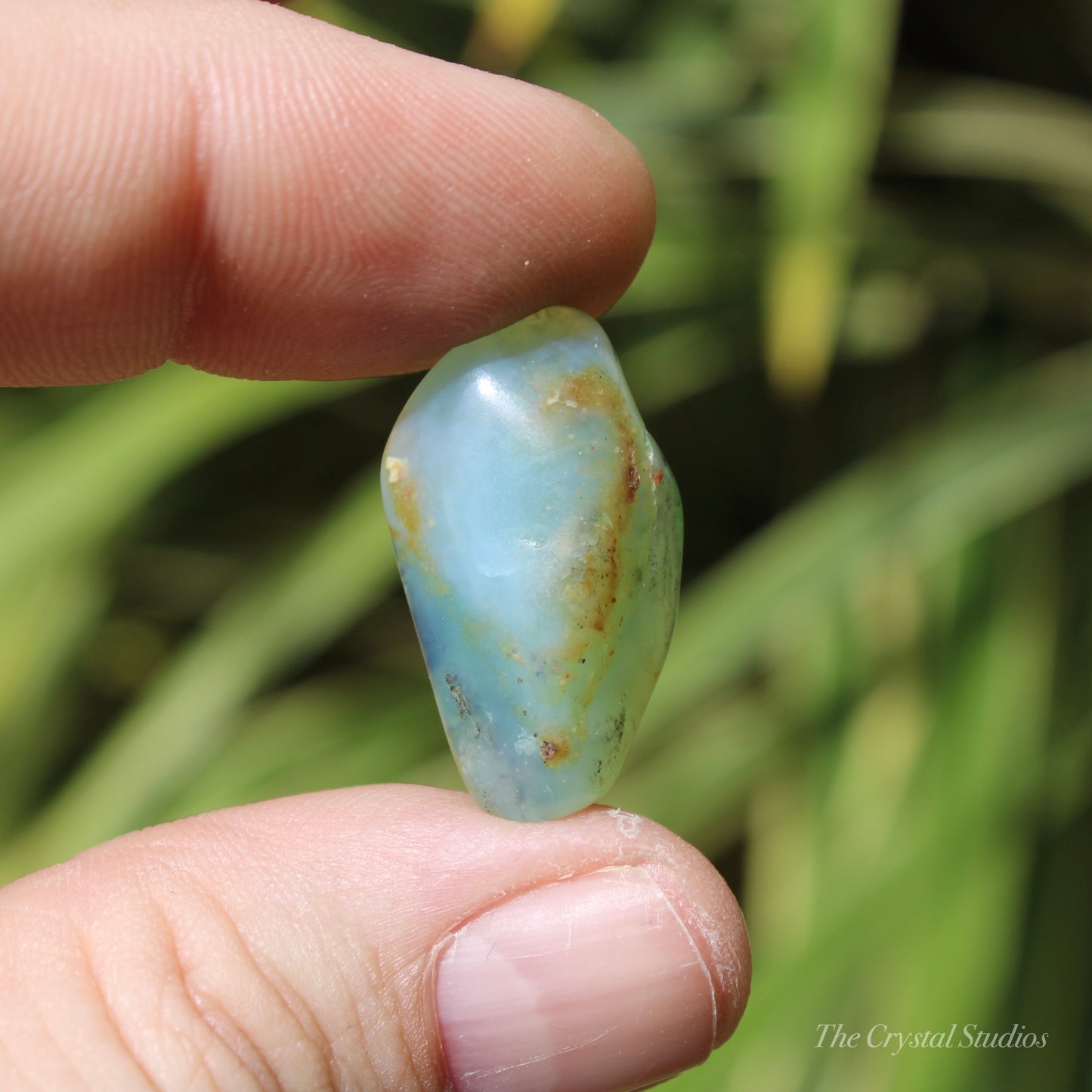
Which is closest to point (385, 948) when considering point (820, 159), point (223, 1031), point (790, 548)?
point (223, 1031)

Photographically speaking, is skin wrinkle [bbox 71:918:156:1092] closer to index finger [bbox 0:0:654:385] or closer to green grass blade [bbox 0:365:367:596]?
index finger [bbox 0:0:654:385]

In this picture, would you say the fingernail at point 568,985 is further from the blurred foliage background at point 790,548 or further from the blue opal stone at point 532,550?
the blurred foliage background at point 790,548

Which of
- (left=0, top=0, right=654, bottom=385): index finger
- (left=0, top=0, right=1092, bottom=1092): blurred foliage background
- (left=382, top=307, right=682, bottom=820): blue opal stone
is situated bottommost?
(left=0, top=0, right=1092, bottom=1092): blurred foliage background

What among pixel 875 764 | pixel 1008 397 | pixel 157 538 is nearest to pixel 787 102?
pixel 1008 397

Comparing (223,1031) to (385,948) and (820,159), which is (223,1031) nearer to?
(385,948)

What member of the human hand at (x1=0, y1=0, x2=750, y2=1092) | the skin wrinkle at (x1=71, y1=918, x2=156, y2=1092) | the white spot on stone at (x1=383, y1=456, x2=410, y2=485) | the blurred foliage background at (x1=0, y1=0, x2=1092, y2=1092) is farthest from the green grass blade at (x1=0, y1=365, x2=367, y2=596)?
the skin wrinkle at (x1=71, y1=918, x2=156, y2=1092)

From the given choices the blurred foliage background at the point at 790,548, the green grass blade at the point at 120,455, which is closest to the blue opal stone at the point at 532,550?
the blurred foliage background at the point at 790,548

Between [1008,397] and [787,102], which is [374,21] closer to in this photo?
[787,102]
